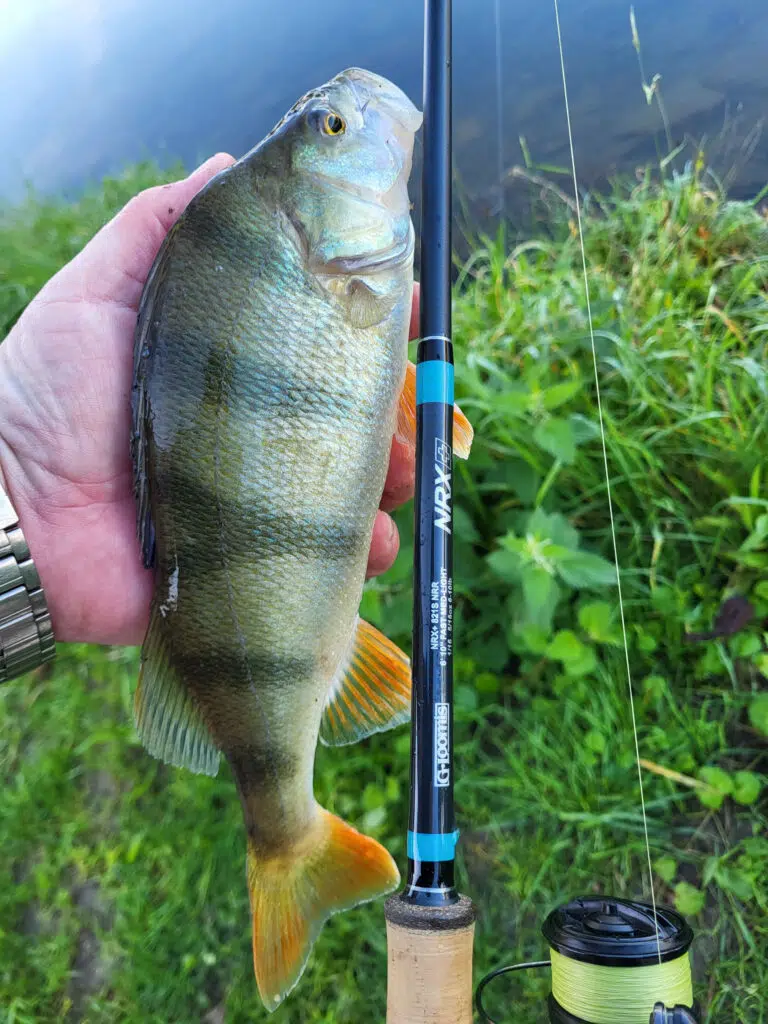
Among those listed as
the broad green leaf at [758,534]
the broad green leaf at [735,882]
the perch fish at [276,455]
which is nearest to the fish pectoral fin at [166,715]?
the perch fish at [276,455]

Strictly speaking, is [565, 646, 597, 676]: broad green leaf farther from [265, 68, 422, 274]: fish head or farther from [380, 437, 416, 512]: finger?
[265, 68, 422, 274]: fish head

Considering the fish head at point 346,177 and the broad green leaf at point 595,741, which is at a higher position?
the fish head at point 346,177

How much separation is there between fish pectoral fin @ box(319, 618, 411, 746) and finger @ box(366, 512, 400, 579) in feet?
0.94

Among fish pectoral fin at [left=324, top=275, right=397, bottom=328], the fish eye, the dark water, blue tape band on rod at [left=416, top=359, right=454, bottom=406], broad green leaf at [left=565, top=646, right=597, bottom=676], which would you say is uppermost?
the dark water

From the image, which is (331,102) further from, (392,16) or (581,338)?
(392,16)

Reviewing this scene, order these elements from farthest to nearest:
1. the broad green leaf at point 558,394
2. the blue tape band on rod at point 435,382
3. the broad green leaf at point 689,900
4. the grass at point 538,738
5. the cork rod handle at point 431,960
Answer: the broad green leaf at point 558,394 < the grass at point 538,738 < the broad green leaf at point 689,900 < the blue tape band on rod at point 435,382 < the cork rod handle at point 431,960

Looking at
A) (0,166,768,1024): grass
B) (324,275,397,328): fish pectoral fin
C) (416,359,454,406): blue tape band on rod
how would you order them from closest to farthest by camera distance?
(324,275,397,328): fish pectoral fin, (416,359,454,406): blue tape band on rod, (0,166,768,1024): grass

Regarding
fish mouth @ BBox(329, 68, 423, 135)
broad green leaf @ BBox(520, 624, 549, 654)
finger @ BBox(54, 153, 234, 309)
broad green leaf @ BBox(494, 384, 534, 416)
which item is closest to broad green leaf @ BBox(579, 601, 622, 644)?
broad green leaf @ BBox(520, 624, 549, 654)

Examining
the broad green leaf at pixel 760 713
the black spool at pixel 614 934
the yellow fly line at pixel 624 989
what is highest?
the broad green leaf at pixel 760 713

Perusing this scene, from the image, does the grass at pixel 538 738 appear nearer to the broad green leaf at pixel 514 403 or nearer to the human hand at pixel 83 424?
the broad green leaf at pixel 514 403

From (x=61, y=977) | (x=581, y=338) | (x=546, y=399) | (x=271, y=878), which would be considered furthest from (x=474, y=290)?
(x=61, y=977)

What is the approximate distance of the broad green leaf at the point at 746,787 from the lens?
1.87 m

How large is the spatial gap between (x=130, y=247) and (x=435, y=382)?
784mm

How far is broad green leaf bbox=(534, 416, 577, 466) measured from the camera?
2.01m
